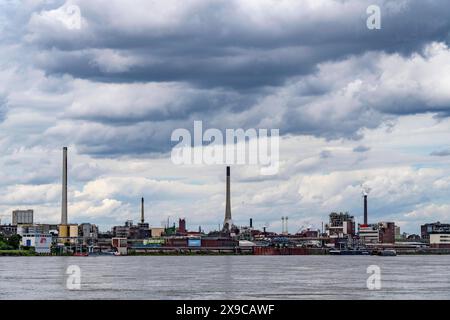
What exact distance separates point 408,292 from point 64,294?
25.0 meters

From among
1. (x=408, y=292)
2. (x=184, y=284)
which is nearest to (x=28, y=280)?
(x=184, y=284)

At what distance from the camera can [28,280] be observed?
81.4 m
